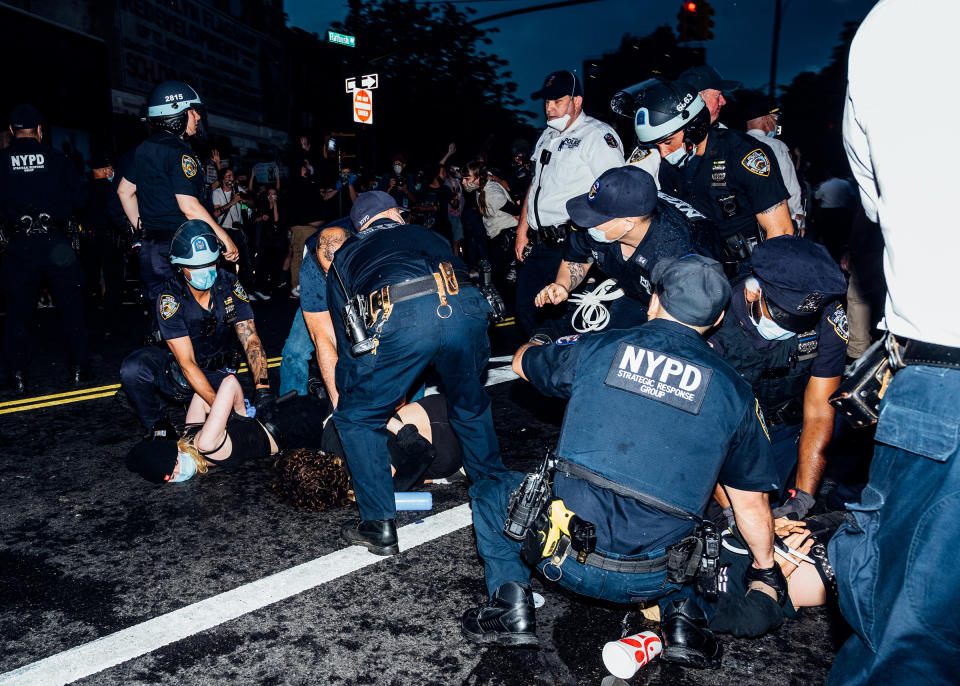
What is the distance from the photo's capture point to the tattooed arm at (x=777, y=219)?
13.6 ft

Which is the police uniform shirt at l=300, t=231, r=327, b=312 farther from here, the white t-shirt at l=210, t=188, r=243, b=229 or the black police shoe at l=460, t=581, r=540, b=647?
the white t-shirt at l=210, t=188, r=243, b=229

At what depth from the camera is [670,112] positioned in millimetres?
4188

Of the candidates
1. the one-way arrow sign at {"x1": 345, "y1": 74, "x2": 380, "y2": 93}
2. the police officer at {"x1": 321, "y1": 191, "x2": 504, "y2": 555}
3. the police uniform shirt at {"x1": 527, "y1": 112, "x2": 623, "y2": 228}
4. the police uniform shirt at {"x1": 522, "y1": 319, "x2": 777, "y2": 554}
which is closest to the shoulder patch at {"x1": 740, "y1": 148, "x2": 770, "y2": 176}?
the police uniform shirt at {"x1": 527, "y1": 112, "x2": 623, "y2": 228}

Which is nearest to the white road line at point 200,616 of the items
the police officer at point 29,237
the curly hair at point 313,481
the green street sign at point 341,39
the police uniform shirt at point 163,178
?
the curly hair at point 313,481

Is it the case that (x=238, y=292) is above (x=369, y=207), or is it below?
below

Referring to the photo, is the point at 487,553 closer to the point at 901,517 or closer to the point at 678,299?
the point at 678,299

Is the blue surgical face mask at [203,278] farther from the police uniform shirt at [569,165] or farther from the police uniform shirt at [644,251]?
the police uniform shirt at [644,251]

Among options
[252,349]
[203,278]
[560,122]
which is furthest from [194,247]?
[560,122]

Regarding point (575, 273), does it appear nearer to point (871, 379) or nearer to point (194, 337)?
point (194, 337)

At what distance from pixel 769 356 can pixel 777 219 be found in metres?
1.18

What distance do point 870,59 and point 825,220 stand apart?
8.18 meters

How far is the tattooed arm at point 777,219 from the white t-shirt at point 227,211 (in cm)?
972

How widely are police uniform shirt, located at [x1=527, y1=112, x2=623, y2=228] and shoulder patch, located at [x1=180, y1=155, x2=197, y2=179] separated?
2413mm

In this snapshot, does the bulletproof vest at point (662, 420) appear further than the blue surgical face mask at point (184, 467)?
No
